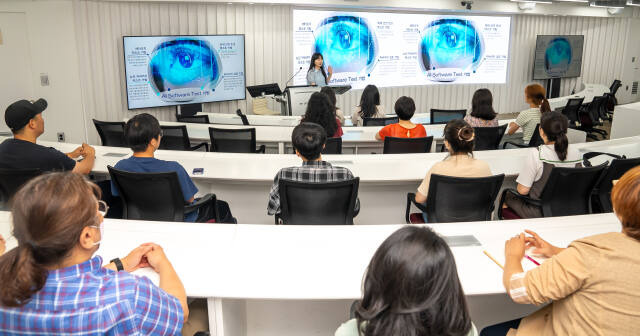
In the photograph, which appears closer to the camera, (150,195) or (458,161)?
(150,195)

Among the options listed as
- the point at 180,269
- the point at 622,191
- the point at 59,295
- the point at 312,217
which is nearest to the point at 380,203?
the point at 312,217

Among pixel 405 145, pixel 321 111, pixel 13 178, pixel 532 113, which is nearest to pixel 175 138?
pixel 321 111

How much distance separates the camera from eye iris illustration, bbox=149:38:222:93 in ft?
25.5

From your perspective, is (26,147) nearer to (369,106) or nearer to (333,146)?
(333,146)

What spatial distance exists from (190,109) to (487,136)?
16.0ft

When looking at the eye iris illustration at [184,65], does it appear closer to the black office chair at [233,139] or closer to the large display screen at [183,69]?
the large display screen at [183,69]

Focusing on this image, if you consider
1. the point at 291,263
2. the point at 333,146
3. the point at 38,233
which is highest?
the point at 38,233

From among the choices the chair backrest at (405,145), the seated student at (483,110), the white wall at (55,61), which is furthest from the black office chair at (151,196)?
the white wall at (55,61)

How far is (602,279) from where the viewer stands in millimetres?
1457

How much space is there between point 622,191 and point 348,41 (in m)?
8.43

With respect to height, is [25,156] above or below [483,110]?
below

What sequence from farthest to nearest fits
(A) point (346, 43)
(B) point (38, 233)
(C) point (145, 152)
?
(A) point (346, 43) → (C) point (145, 152) → (B) point (38, 233)

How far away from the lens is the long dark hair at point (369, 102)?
605 centimetres

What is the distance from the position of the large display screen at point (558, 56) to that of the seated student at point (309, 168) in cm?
1036
